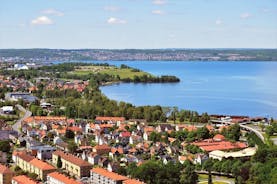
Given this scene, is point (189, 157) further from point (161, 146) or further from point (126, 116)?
point (126, 116)

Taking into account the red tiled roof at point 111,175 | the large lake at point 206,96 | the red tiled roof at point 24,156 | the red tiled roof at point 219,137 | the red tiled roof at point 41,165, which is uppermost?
the red tiled roof at point 111,175

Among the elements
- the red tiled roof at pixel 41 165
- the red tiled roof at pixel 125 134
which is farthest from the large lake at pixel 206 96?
the red tiled roof at pixel 41 165

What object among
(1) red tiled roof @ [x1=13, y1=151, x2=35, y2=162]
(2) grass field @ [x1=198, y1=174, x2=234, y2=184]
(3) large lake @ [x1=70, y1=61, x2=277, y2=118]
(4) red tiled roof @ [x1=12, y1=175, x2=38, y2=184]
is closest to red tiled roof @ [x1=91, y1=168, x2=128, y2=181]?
(4) red tiled roof @ [x1=12, y1=175, x2=38, y2=184]

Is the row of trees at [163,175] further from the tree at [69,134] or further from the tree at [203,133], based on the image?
the tree at [69,134]

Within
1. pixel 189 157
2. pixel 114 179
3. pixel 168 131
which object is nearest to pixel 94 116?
pixel 168 131

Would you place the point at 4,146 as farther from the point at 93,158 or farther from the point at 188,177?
the point at 188,177

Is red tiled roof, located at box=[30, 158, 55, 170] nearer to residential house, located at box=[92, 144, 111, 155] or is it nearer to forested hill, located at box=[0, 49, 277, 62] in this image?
residential house, located at box=[92, 144, 111, 155]

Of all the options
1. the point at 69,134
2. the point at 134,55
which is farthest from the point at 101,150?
the point at 134,55

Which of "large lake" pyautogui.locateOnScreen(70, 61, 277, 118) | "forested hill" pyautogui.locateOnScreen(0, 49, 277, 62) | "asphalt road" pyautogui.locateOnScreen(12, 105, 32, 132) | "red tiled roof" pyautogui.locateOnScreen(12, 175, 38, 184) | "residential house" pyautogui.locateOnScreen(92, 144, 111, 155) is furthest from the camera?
"forested hill" pyautogui.locateOnScreen(0, 49, 277, 62)
